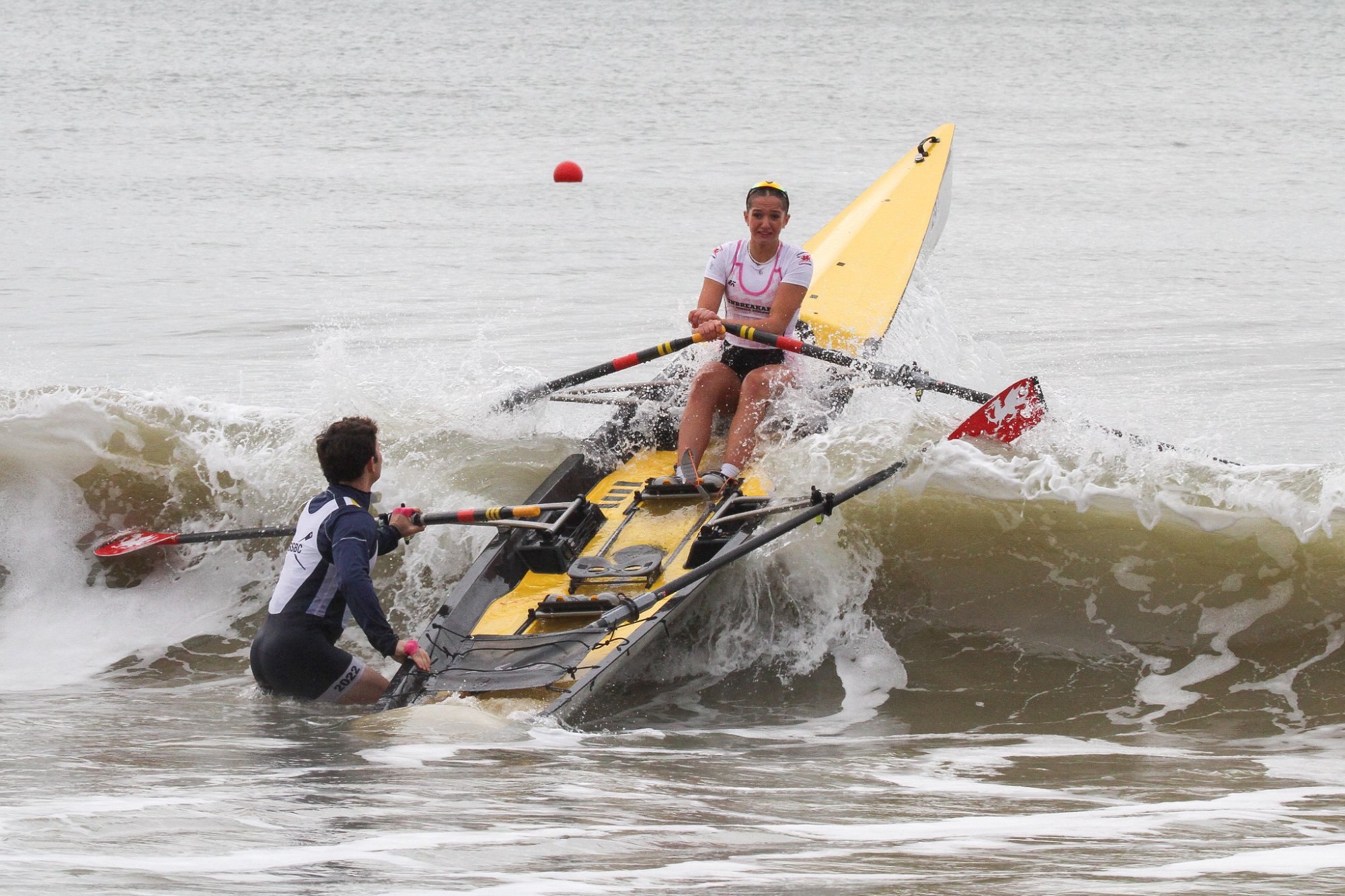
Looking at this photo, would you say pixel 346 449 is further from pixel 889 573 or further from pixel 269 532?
pixel 889 573

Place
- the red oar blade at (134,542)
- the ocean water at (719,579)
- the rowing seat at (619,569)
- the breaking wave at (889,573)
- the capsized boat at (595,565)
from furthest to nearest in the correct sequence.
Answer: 1. the red oar blade at (134,542)
2. the rowing seat at (619,569)
3. the breaking wave at (889,573)
4. the capsized boat at (595,565)
5. the ocean water at (719,579)

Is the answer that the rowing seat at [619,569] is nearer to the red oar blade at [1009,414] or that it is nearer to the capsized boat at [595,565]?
the capsized boat at [595,565]

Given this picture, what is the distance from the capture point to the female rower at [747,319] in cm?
640

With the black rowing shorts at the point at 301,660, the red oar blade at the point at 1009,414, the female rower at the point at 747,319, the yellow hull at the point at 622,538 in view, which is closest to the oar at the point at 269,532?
the yellow hull at the point at 622,538

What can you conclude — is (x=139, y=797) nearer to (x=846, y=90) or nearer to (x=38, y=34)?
(x=846, y=90)

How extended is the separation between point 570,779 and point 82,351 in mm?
8753

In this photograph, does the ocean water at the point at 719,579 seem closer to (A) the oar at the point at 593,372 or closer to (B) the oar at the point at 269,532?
(A) the oar at the point at 593,372

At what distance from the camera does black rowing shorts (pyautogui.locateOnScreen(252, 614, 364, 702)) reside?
15.2 feet

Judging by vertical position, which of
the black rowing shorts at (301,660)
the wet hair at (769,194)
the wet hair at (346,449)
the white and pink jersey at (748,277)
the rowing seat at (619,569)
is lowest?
the black rowing shorts at (301,660)

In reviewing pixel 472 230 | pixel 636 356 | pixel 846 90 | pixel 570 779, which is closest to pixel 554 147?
pixel 472 230

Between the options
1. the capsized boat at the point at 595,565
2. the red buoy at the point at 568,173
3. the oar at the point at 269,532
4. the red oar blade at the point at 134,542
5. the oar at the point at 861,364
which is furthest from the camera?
the red buoy at the point at 568,173

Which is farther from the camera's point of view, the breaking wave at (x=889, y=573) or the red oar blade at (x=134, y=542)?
the red oar blade at (x=134, y=542)

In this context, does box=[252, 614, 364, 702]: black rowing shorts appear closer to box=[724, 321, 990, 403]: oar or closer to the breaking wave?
the breaking wave

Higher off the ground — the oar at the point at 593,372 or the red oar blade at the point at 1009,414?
the oar at the point at 593,372
